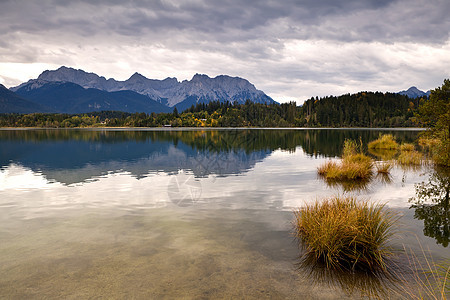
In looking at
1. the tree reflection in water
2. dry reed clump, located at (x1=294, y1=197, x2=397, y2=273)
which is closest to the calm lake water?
the tree reflection in water

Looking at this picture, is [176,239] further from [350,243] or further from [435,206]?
[435,206]

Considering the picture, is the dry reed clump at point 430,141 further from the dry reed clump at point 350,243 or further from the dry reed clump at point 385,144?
the dry reed clump at point 350,243

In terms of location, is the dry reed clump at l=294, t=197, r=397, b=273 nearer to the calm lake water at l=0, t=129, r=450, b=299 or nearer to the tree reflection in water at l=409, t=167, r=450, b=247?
the calm lake water at l=0, t=129, r=450, b=299

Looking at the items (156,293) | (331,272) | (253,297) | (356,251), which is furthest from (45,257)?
(356,251)

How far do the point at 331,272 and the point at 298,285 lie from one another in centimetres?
133

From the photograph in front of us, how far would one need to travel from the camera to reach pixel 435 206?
628 inches

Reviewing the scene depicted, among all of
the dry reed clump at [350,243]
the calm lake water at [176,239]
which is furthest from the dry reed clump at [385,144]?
the dry reed clump at [350,243]

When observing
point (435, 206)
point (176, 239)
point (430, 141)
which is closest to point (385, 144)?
point (430, 141)

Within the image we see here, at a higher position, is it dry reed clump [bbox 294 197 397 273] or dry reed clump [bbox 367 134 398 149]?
dry reed clump [bbox 367 134 398 149]

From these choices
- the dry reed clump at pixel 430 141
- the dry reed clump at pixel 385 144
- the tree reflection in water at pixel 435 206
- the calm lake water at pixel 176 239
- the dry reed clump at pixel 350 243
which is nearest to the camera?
the calm lake water at pixel 176 239

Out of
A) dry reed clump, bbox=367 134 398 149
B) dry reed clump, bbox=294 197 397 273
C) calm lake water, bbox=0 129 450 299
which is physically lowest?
calm lake water, bbox=0 129 450 299

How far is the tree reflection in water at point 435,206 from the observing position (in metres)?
11.7

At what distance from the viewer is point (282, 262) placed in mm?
9156

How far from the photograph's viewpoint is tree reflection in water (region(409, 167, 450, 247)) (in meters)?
11.7
